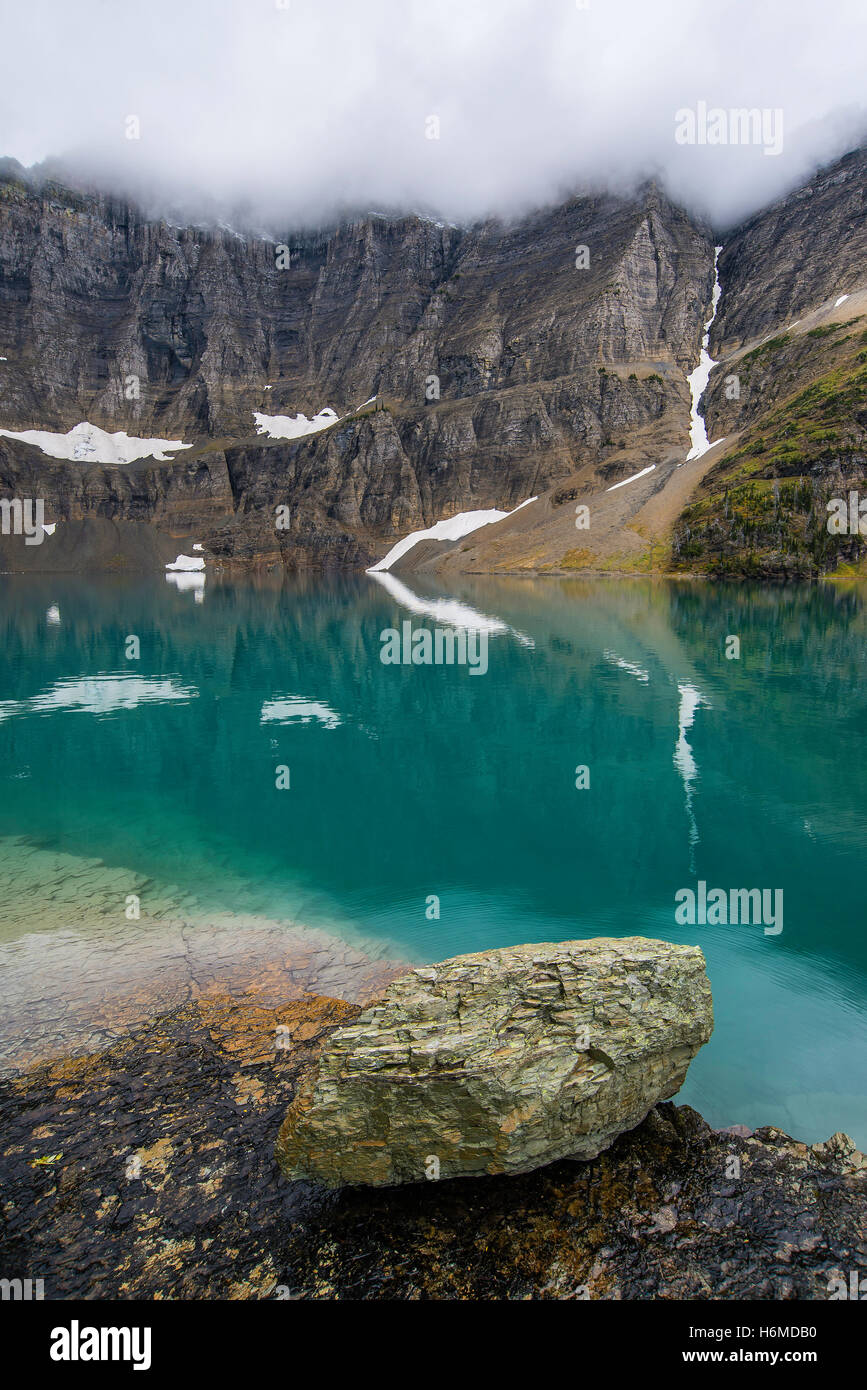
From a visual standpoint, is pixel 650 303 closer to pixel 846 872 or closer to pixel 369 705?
pixel 369 705

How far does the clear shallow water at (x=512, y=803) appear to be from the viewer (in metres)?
12.8

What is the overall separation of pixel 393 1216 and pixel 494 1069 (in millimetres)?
1672

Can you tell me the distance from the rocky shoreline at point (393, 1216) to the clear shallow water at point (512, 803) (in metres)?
2.08

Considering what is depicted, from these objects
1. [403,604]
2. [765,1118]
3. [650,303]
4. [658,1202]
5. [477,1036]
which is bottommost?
[765,1118]

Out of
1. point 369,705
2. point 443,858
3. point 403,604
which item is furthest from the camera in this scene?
point 403,604

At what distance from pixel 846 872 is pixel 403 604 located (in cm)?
7796

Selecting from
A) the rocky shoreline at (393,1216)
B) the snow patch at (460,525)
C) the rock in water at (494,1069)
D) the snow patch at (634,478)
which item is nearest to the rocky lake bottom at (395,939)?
the rocky shoreline at (393,1216)

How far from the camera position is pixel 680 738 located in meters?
28.9

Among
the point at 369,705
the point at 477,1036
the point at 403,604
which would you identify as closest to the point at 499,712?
the point at 369,705

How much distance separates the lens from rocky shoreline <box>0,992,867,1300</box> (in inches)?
238

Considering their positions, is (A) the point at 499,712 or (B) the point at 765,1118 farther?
(A) the point at 499,712

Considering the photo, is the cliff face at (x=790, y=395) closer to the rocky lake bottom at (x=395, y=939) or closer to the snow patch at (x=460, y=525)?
the snow patch at (x=460, y=525)

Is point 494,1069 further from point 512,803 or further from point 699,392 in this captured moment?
point 699,392
